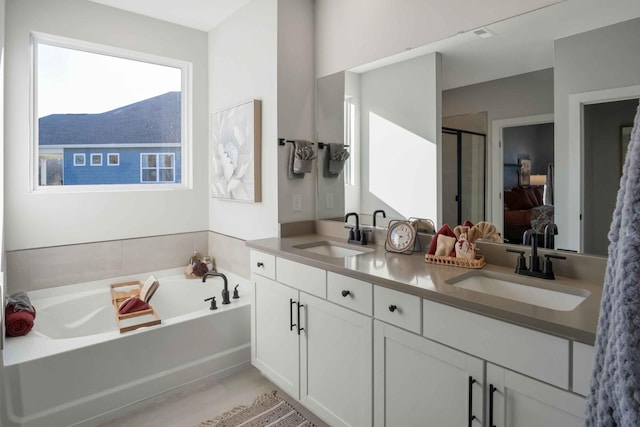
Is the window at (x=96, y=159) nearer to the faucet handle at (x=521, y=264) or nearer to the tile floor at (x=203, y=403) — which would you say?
the tile floor at (x=203, y=403)

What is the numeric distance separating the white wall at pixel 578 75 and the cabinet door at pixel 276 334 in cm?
131

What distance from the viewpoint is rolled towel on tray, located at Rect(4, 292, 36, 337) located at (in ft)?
6.95

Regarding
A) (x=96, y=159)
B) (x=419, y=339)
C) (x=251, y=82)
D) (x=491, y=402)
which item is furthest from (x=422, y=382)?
(x=96, y=159)

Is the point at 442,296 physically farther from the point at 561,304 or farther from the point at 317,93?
the point at 317,93

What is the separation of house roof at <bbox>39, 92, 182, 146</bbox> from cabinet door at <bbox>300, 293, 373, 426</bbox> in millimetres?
2090

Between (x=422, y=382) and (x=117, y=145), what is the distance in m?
2.82

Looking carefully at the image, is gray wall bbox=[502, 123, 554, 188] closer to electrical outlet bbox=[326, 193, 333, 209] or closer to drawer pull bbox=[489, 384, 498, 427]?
drawer pull bbox=[489, 384, 498, 427]

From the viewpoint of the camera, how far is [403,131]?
221 centimetres

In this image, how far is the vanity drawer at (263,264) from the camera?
88.0 inches

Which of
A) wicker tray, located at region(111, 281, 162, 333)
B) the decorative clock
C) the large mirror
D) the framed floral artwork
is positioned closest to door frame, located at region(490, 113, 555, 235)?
the large mirror

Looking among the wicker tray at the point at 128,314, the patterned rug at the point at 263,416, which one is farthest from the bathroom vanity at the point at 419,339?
the wicker tray at the point at 128,314

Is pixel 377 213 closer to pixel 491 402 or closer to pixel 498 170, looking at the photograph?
pixel 498 170

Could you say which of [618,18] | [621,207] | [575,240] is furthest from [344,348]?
[618,18]

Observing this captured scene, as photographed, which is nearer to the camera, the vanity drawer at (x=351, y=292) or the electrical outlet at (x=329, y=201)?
the vanity drawer at (x=351, y=292)
